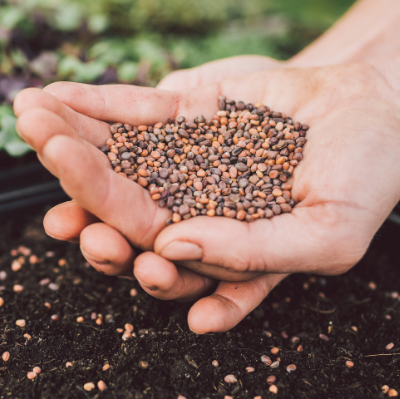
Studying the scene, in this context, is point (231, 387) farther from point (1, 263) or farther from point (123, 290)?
point (1, 263)

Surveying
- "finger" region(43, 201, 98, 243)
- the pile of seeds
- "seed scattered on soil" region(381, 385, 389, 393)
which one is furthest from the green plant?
"seed scattered on soil" region(381, 385, 389, 393)

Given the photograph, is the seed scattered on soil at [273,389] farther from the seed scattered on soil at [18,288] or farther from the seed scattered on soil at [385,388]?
the seed scattered on soil at [18,288]

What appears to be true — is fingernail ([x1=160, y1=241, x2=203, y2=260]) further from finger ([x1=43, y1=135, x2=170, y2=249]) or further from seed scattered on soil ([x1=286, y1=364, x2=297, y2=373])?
seed scattered on soil ([x1=286, y1=364, x2=297, y2=373])

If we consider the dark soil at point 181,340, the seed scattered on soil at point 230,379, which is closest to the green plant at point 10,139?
the dark soil at point 181,340

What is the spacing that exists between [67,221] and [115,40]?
2894mm

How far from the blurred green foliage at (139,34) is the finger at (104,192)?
111 centimetres

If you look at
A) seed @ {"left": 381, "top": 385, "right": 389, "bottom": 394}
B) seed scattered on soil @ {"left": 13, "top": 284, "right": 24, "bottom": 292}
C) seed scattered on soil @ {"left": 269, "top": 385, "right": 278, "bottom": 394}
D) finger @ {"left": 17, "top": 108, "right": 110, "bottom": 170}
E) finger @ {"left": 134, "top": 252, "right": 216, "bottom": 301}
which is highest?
finger @ {"left": 17, "top": 108, "right": 110, "bottom": 170}

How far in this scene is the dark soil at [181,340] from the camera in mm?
1364

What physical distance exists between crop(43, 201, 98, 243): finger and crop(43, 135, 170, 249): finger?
15cm

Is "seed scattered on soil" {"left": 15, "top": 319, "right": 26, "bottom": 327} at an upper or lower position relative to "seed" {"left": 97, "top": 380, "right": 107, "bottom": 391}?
lower

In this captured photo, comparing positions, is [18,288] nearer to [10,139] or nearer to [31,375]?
[31,375]

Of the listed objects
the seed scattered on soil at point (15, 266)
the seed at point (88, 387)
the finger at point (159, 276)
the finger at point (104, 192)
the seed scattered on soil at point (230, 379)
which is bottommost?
the seed scattered on soil at point (15, 266)

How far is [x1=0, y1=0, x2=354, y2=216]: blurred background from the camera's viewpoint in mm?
2379

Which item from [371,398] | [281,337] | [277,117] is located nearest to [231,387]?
[281,337]
